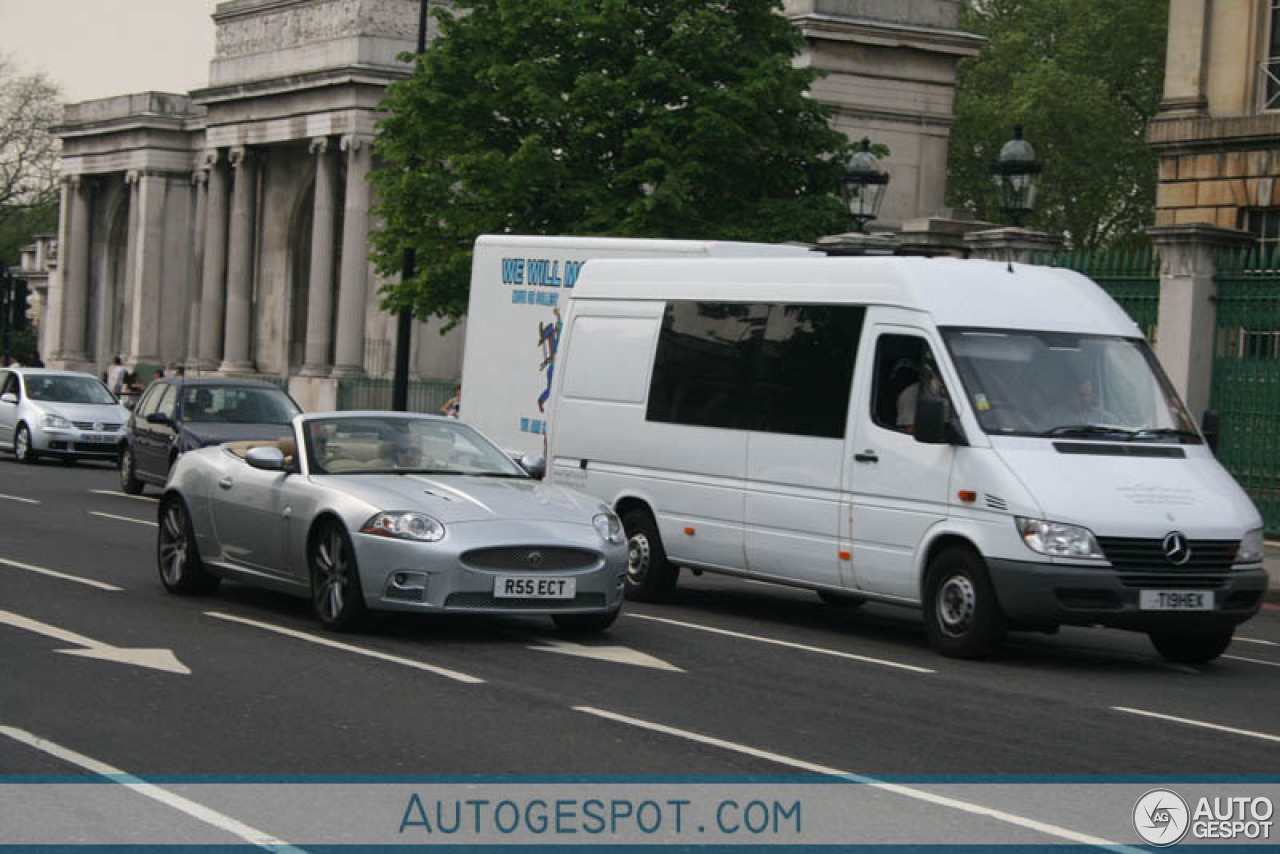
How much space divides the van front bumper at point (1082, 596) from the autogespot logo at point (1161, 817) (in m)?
4.12

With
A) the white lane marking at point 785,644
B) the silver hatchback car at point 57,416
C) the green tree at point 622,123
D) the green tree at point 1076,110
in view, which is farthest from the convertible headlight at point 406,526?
the green tree at point 1076,110

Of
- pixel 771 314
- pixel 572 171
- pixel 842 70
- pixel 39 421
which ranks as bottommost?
pixel 39 421

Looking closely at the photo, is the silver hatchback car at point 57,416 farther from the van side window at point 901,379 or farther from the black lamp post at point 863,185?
the van side window at point 901,379

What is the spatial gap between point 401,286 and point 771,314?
72.3 ft

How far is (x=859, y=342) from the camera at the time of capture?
14852 millimetres

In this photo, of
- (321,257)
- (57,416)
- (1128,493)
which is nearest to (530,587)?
(1128,493)

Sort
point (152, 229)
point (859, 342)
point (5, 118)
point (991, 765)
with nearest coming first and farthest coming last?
point (991, 765), point (859, 342), point (152, 229), point (5, 118)

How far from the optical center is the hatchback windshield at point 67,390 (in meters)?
37.2

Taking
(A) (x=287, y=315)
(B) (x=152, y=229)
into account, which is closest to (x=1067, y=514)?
(A) (x=287, y=315)

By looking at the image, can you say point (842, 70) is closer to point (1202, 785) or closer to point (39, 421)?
point (39, 421)

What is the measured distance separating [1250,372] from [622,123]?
12.4m

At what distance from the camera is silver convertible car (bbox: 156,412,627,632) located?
1298 centimetres

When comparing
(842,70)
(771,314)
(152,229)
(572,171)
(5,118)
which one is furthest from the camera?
(5,118)

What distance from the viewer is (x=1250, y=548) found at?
13508 mm
